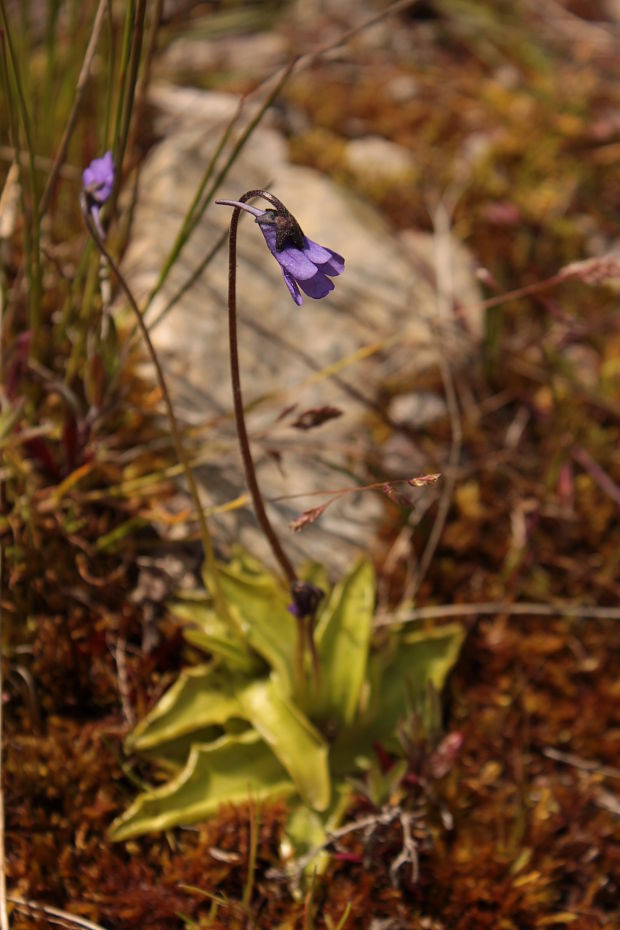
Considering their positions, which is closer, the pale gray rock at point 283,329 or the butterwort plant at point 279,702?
the butterwort plant at point 279,702

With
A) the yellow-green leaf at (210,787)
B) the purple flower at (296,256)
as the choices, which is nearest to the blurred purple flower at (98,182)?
the purple flower at (296,256)

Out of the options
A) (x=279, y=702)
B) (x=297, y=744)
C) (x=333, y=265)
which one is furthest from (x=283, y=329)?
(x=333, y=265)

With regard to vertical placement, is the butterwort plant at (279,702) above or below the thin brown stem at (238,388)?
below

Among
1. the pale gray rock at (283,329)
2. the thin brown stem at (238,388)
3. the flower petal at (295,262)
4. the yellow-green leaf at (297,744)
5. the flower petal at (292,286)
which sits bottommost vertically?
the yellow-green leaf at (297,744)

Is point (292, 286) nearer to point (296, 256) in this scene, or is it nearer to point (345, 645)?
point (296, 256)

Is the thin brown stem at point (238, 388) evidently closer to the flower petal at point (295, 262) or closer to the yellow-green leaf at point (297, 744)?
the flower petal at point (295, 262)

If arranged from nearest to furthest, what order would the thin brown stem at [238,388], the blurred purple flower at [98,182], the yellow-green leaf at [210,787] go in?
1. the thin brown stem at [238,388]
2. the blurred purple flower at [98,182]
3. the yellow-green leaf at [210,787]

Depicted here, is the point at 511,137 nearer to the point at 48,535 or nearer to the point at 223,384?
the point at 223,384

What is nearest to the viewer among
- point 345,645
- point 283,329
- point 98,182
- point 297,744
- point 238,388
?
point 238,388

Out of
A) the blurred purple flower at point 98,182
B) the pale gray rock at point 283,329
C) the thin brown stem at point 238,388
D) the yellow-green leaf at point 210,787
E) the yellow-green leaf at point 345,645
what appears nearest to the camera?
the thin brown stem at point 238,388
